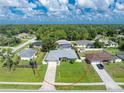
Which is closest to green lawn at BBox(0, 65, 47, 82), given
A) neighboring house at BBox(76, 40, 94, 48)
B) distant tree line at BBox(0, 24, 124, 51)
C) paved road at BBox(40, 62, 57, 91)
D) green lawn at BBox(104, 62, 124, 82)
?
paved road at BBox(40, 62, 57, 91)

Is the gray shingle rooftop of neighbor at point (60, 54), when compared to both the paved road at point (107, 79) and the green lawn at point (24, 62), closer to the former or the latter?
the green lawn at point (24, 62)

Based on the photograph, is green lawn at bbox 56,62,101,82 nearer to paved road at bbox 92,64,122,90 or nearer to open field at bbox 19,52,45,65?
paved road at bbox 92,64,122,90

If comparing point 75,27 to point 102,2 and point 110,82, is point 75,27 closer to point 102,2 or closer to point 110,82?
point 102,2

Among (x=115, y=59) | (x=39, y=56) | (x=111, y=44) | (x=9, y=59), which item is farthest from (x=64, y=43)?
(x=9, y=59)

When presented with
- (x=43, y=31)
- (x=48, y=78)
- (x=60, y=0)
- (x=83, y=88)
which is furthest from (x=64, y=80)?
(x=60, y=0)

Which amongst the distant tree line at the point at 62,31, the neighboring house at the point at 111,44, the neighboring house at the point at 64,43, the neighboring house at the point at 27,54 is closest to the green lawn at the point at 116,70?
the neighboring house at the point at 111,44

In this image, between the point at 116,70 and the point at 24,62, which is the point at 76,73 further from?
the point at 24,62

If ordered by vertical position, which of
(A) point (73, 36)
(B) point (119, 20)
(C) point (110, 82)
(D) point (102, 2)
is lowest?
(C) point (110, 82)
